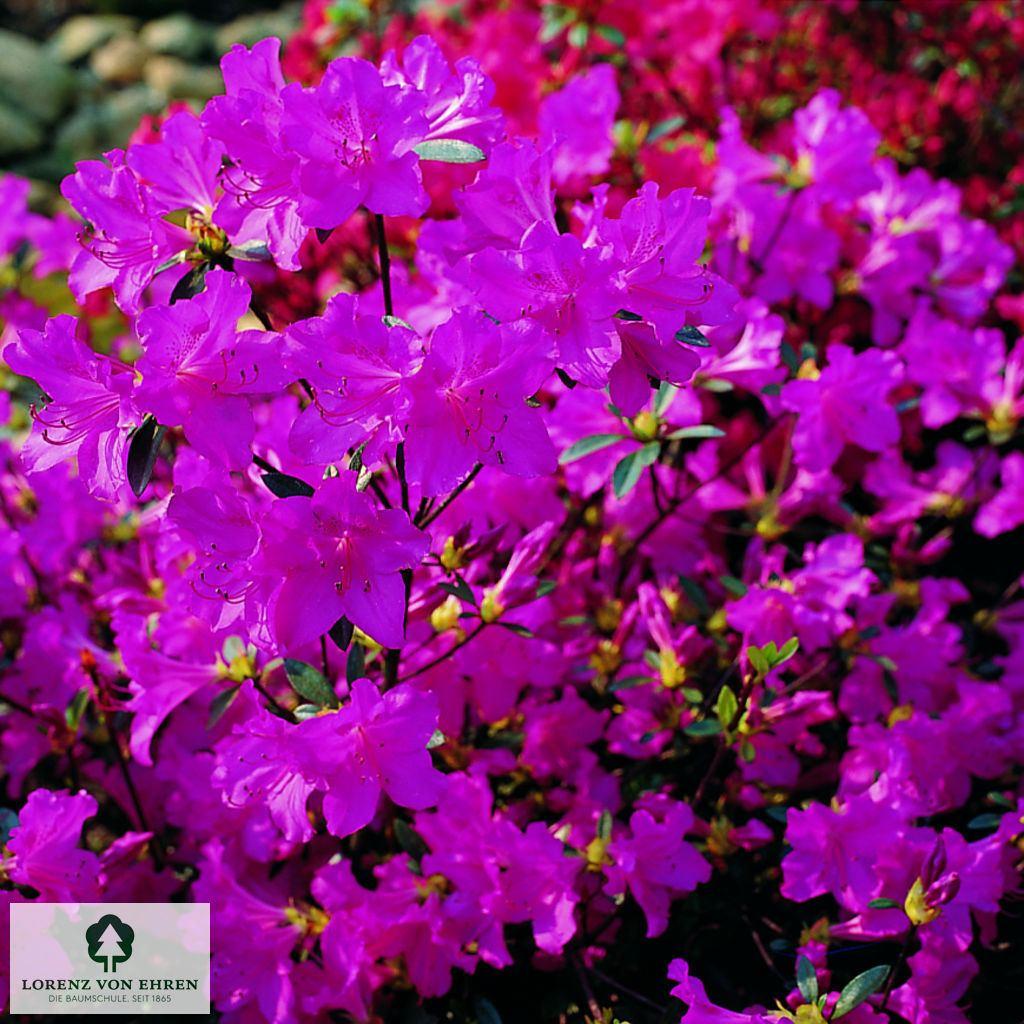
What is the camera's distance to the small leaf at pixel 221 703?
1.25 m

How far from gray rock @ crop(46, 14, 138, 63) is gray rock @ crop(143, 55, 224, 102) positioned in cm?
64

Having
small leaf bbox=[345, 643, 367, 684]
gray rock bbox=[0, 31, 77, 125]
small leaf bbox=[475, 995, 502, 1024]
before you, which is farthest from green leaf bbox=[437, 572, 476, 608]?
gray rock bbox=[0, 31, 77, 125]

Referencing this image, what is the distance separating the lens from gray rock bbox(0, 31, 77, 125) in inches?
242

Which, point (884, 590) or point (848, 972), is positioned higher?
point (884, 590)

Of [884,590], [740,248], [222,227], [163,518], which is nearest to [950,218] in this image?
[740,248]

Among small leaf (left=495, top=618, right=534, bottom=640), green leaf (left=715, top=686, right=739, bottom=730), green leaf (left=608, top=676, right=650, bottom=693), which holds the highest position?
small leaf (left=495, top=618, right=534, bottom=640)

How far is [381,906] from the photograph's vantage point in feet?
4.17

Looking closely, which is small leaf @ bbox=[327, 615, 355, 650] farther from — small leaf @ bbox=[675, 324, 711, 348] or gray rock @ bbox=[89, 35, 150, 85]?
gray rock @ bbox=[89, 35, 150, 85]

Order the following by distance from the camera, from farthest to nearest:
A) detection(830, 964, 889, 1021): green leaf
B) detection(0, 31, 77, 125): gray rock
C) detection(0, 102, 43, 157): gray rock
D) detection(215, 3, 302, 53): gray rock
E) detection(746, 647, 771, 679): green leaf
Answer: detection(215, 3, 302, 53): gray rock < detection(0, 31, 77, 125): gray rock < detection(0, 102, 43, 157): gray rock < detection(746, 647, 771, 679): green leaf < detection(830, 964, 889, 1021): green leaf

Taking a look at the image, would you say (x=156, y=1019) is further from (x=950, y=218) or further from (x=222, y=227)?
(x=950, y=218)

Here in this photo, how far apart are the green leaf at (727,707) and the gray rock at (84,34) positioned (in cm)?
752

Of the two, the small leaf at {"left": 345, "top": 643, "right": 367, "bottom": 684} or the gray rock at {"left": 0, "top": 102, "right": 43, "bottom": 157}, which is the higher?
the gray rock at {"left": 0, "top": 102, "right": 43, "bottom": 157}

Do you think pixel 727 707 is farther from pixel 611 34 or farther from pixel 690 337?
pixel 611 34

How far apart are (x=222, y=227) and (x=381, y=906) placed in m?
0.85
